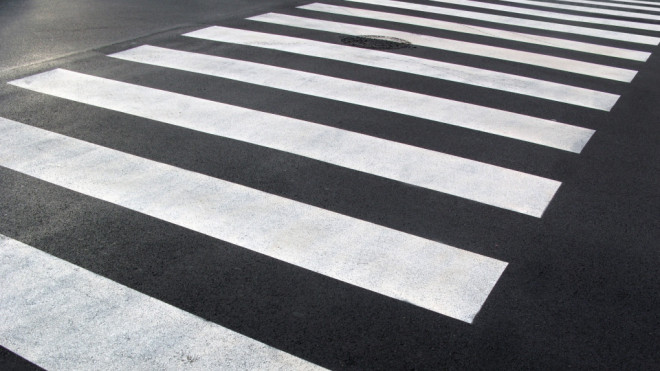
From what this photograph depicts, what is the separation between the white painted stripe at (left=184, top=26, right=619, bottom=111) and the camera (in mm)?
8008

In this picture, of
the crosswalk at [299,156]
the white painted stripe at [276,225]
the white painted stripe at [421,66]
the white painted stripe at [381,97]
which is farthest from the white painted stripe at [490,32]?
the white painted stripe at [276,225]

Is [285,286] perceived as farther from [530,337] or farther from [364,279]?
[530,337]

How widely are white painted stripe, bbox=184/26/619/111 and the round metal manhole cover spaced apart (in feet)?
0.94

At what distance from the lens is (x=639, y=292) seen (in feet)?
13.7

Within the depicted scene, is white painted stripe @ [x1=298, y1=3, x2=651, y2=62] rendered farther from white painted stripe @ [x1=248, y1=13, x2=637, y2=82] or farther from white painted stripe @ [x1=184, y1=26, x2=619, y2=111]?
white painted stripe @ [x1=184, y1=26, x2=619, y2=111]

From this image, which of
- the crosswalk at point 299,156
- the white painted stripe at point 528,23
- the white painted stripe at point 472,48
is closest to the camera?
the crosswalk at point 299,156

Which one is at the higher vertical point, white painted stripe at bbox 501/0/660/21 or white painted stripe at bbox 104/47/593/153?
white painted stripe at bbox 104/47/593/153

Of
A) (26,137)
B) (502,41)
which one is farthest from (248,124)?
(502,41)

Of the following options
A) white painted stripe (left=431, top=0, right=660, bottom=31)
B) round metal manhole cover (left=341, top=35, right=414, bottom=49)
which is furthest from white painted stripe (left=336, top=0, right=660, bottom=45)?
round metal manhole cover (left=341, top=35, right=414, bottom=49)

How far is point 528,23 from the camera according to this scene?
12.0 meters

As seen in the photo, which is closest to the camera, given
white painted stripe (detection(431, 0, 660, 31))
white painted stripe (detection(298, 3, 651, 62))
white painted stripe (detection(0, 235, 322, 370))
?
white painted stripe (detection(0, 235, 322, 370))

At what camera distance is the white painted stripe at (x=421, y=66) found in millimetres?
8008

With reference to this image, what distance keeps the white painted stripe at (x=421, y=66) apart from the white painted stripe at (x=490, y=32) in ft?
7.22

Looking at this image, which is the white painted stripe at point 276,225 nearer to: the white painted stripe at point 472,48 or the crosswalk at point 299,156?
the crosswalk at point 299,156
